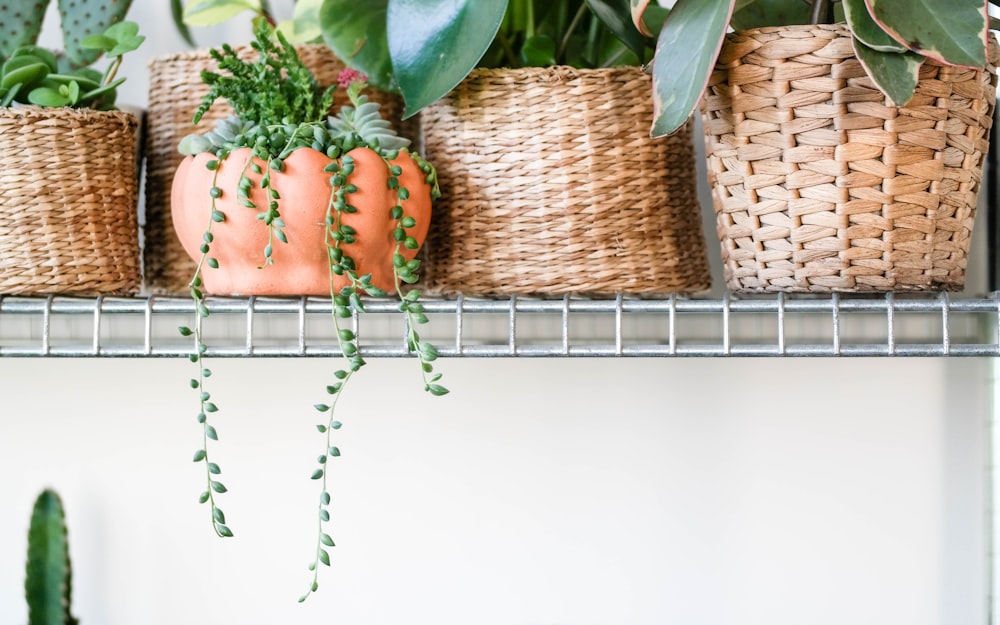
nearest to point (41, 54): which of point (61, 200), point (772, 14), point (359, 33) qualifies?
point (61, 200)

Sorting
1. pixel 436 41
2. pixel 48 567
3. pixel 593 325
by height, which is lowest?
pixel 48 567

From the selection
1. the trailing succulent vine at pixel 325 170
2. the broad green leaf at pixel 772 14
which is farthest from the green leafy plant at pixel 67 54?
the broad green leaf at pixel 772 14

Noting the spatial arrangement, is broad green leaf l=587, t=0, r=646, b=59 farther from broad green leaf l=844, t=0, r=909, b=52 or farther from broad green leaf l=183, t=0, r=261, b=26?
broad green leaf l=183, t=0, r=261, b=26

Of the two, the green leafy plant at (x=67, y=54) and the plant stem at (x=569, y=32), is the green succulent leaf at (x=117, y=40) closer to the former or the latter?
the green leafy plant at (x=67, y=54)

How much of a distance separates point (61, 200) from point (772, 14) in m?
0.61

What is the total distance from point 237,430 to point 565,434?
0.37 m

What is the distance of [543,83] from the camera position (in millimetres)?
649

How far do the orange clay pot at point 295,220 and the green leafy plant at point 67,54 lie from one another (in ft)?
0.45

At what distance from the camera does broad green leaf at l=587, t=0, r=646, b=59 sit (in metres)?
0.64

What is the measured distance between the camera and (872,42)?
0.52 m

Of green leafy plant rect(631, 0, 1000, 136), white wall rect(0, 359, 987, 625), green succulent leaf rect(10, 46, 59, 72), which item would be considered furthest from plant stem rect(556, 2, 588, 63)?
green succulent leaf rect(10, 46, 59, 72)

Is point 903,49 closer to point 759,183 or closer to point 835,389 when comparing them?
point 759,183

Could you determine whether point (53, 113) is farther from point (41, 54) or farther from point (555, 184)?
point (555, 184)

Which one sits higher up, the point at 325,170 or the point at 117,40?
the point at 117,40
